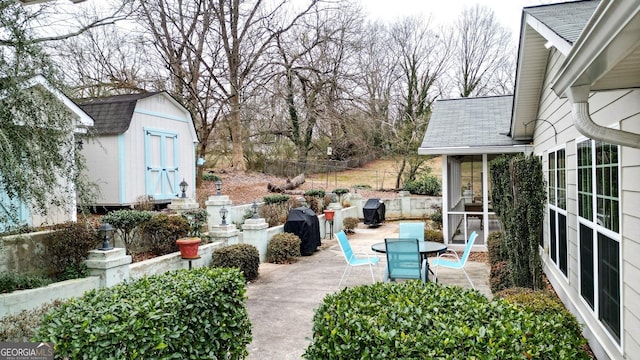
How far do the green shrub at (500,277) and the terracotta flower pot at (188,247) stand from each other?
15.1ft

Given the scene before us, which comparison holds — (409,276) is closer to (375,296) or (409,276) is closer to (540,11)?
(375,296)

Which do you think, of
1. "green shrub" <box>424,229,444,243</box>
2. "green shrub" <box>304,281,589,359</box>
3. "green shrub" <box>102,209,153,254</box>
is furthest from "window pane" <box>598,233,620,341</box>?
"green shrub" <box>424,229,444,243</box>

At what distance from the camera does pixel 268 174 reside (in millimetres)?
19609

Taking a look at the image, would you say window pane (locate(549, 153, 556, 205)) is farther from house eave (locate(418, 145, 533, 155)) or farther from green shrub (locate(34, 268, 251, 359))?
green shrub (locate(34, 268, 251, 359))

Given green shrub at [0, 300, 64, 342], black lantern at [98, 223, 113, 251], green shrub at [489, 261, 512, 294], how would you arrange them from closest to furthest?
green shrub at [0, 300, 64, 342]
black lantern at [98, 223, 113, 251]
green shrub at [489, 261, 512, 294]

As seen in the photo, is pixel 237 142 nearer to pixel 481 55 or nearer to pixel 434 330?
pixel 434 330

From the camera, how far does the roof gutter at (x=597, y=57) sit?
1.72m

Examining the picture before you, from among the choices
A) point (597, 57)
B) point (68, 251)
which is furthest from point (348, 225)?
point (597, 57)

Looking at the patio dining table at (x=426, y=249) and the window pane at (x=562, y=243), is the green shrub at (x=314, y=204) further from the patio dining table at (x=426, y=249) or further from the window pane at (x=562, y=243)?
the window pane at (x=562, y=243)

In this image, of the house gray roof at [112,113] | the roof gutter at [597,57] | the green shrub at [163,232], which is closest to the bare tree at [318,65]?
the house gray roof at [112,113]

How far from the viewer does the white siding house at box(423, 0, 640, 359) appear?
2.14m

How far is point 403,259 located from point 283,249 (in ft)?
11.7

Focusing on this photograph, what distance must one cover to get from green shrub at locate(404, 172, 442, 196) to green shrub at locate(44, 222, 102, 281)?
50.0 ft

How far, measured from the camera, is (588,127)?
254cm
